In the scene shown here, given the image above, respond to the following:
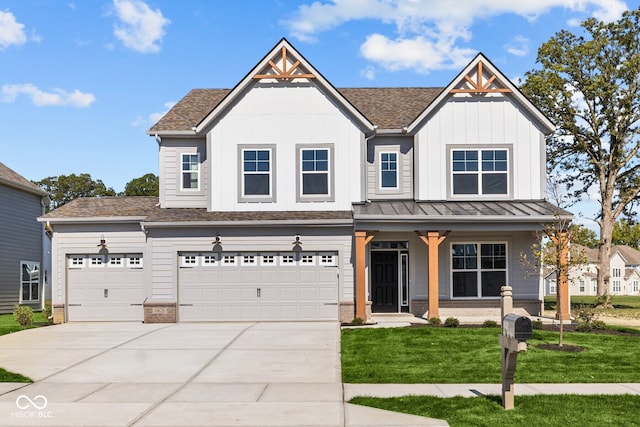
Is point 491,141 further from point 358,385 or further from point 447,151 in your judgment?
point 358,385

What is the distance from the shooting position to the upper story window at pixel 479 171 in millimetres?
22047

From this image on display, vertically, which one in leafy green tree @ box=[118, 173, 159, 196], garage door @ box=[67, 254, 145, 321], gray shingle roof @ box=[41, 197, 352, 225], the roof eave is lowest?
garage door @ box=[67, 254, 145, 321]

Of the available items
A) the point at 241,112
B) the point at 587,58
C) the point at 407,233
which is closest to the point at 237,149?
the point at 241,112

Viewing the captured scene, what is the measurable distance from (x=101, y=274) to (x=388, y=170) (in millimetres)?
10523

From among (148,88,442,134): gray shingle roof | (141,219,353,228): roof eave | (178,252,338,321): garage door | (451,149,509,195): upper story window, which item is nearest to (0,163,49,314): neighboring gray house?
(148,88,442,134): gray shingle roof

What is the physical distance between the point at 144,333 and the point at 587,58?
78.0 feet

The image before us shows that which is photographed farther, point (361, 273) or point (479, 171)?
point (479, 171)

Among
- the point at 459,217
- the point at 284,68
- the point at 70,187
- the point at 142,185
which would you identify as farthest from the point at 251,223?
the point at 70,187

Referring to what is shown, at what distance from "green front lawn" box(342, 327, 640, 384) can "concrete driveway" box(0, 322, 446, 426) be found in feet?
2.37

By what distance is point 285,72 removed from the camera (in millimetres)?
21469

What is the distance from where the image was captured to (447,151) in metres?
22.1

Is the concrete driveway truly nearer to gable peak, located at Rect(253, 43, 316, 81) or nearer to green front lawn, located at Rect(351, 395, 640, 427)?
green front lawn, located at Rect(351, 395, 640, 427)

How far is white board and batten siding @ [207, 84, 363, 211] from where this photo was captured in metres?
21.4

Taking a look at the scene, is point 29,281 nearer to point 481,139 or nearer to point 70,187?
point 481,139
